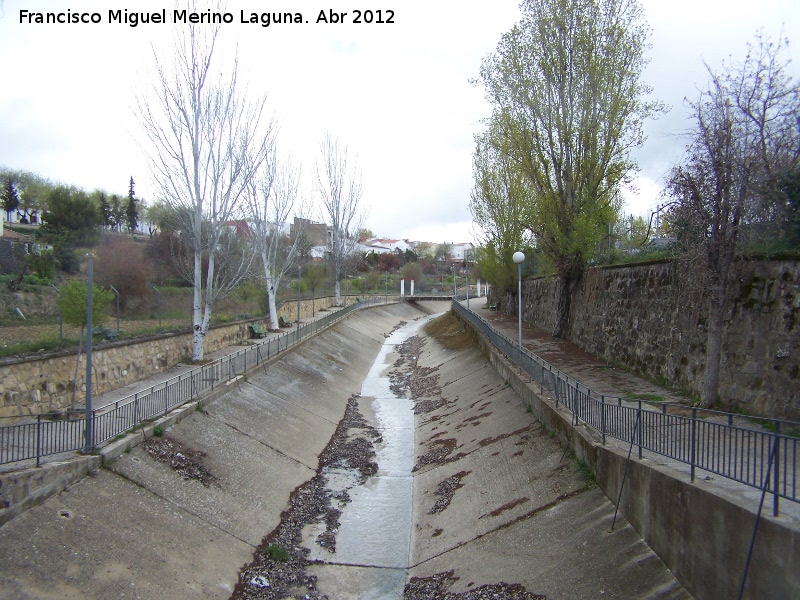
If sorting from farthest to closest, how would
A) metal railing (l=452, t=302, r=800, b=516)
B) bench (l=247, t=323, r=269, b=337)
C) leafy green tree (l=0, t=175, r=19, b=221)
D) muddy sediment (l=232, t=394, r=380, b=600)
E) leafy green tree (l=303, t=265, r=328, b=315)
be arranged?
leafy green tree (l=0, t=175, r=19, b=221) → leafy green tree (l=303, t=265, r=328, b=315) → bench (l=247, t=323, r=269, b=337) → muddy sediment (l=232, t=394, r=380, b=600) → metal railing (l=452, t=302, r=800, b=516)

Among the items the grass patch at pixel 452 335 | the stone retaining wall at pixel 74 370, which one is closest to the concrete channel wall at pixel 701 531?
the stone retaining wall at pixel 74 370

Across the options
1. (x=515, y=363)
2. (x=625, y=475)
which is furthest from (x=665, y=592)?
(x=515, y=363)

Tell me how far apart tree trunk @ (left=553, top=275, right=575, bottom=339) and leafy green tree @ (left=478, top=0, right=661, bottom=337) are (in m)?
0.87

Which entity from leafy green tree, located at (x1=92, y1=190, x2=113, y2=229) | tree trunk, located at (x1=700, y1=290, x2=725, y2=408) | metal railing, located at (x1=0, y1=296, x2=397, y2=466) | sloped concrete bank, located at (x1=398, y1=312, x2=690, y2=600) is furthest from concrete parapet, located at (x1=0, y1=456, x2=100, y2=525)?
leafy green tree, located at (x1=92, y1=190, x2=113, y2=229)

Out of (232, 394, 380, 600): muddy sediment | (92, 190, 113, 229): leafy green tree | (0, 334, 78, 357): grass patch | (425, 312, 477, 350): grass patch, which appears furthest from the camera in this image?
(92, 190, 113, 229): leafy green tree

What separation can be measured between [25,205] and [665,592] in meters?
76.2

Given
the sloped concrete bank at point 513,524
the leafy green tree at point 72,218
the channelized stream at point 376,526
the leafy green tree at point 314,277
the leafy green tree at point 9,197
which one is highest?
the leafy green tree at point 9,197

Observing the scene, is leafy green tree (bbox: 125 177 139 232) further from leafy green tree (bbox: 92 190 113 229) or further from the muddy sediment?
the muddy sediment

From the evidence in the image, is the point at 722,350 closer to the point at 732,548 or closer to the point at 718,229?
the point at 718,229

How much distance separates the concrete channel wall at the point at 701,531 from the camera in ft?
17.0

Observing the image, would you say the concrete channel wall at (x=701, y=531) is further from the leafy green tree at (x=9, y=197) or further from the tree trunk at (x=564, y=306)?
the leafy green tree at (x=9, y=197)

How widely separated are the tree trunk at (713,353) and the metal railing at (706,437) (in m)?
0.56

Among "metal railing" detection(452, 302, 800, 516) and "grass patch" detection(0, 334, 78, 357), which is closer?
"metal railing" detection(452, 302, 800, 516)

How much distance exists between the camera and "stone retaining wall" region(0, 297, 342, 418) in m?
11.7
